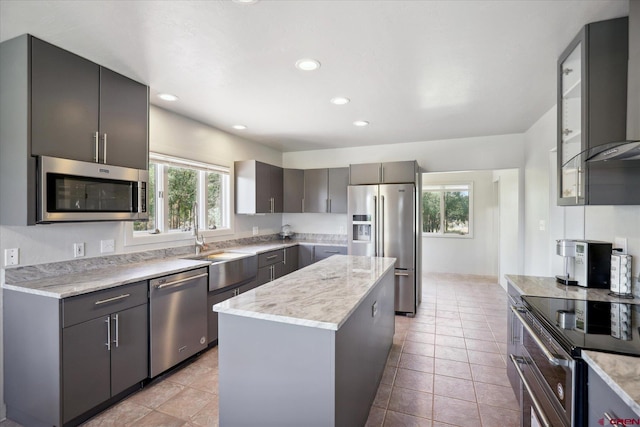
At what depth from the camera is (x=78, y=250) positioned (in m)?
2.41

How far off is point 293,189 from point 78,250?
124 inches

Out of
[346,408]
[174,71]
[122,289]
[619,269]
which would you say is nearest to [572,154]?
[619,269]

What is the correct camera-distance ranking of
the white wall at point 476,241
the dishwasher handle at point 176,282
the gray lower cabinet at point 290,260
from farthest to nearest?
the white wall at point 476,241 < the gray lower cabinet at point 290,260 < the dishwasher handle at point 176,282

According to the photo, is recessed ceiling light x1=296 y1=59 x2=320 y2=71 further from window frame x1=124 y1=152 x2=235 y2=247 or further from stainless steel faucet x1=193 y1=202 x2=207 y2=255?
stainless steel faucet x1=193 y1=202 x2=207 y2=255

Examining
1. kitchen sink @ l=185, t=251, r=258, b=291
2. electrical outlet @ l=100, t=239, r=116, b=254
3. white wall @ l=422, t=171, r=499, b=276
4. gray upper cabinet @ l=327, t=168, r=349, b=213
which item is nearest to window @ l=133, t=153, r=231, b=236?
electrical outlet @ l=100, t=239, r=116, b=254

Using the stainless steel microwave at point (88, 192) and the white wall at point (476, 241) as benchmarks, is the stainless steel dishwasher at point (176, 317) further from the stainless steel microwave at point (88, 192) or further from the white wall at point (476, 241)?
the white wall at point (476, 241)

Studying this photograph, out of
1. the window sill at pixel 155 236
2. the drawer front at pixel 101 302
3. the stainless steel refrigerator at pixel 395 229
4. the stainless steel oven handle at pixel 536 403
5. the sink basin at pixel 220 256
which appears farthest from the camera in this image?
the stainless steel refrigerator at pixel 395 229

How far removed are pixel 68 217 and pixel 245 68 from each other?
1611mm

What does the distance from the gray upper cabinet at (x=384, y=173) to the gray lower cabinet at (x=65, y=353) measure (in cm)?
320

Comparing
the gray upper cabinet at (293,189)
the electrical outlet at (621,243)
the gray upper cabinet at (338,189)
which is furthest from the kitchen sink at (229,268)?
the electrical outlet at (621,243)

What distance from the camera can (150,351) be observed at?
2.38 meters

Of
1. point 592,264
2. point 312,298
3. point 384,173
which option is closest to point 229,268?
point 312,298

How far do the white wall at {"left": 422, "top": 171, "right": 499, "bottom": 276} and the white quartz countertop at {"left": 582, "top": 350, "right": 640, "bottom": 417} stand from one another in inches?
224

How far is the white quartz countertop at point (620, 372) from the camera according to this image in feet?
2.77
